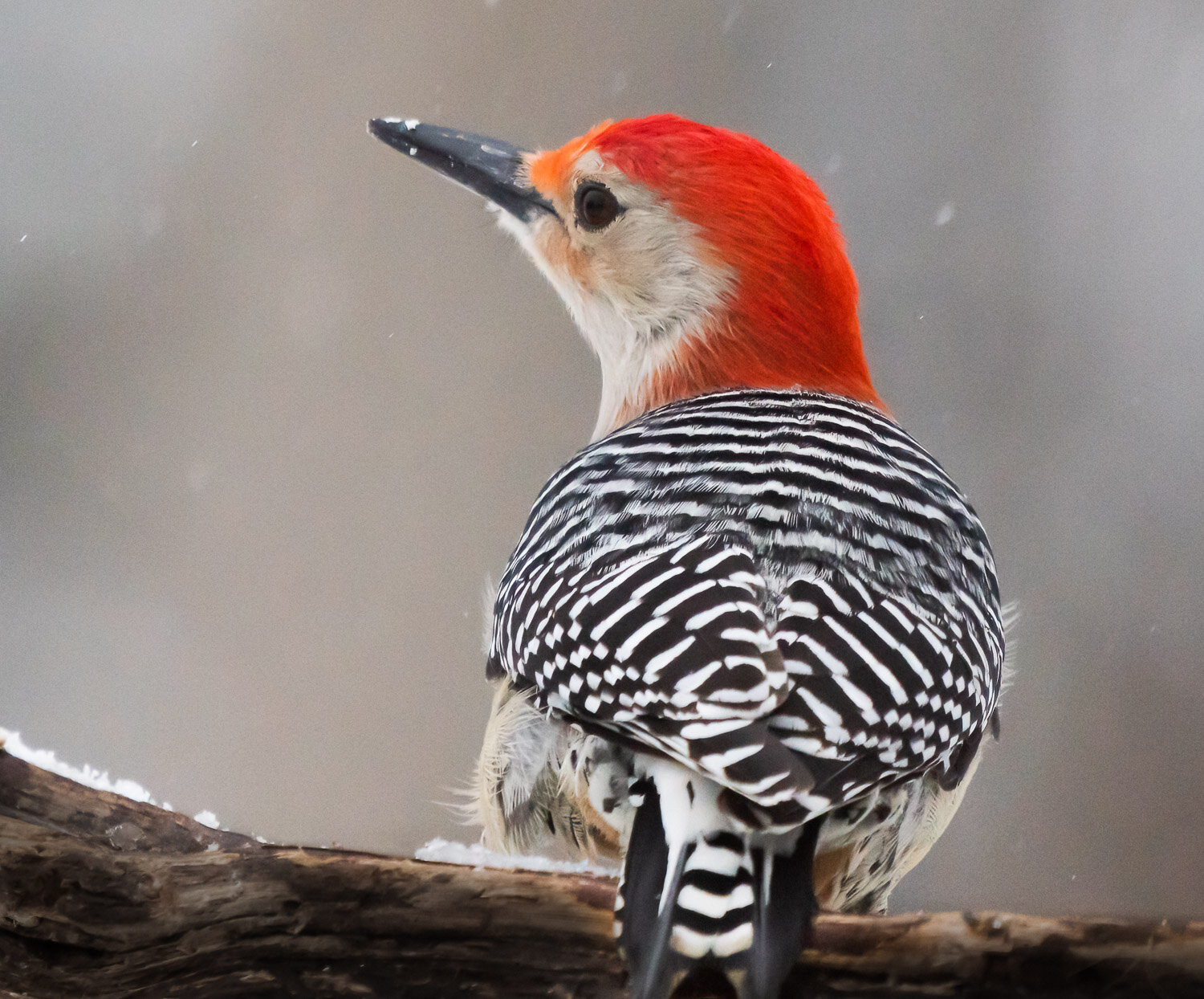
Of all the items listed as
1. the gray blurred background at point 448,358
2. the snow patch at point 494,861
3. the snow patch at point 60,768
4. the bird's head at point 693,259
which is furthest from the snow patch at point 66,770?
the gray blurred background at point 448,358

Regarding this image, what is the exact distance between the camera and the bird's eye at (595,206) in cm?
187

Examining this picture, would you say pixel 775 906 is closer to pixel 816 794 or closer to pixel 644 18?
pixel 816 794

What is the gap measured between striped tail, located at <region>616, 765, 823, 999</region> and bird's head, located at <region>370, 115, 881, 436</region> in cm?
97

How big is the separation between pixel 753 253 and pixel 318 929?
1.21 metres

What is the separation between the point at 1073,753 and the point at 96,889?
229 centimetres

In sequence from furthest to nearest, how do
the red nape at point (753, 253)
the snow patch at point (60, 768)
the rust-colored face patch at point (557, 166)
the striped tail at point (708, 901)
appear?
the rust-colored face patch at point (557, 166)
the red nape at point (753, 253)
the snow patch at point (60, 768)
the striped tail at point (708, 901)

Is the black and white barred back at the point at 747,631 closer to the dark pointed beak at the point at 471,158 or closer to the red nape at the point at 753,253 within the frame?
the red nape at the point at 753,253

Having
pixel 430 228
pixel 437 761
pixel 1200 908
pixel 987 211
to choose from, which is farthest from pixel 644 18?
pixel 1200 908

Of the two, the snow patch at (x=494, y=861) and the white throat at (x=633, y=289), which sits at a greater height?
the white throat at (x=633, y=289)

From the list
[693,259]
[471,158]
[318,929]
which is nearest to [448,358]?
[471,158]

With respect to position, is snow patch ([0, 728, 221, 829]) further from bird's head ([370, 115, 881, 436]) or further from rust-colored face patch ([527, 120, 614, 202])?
rust-colored face patch ([527, 120, 614, 202])

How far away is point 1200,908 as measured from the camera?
224 cm

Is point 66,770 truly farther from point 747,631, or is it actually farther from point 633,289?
point 633,289

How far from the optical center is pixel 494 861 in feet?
3.60
